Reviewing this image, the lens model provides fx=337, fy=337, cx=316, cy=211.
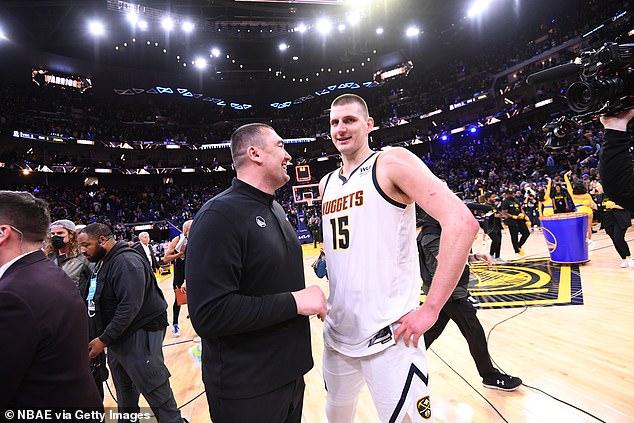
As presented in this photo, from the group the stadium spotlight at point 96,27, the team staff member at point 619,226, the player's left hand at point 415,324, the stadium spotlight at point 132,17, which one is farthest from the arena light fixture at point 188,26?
the player's left hand at point 415,324

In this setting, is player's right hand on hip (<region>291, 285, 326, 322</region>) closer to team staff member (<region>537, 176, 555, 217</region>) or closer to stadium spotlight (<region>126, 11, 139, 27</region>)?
team staff member (<region>537, 176, 555, 217</region>)

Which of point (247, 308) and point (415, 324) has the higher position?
point (247, 308)

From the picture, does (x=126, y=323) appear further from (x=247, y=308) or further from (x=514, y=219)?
(x=514, y=219)

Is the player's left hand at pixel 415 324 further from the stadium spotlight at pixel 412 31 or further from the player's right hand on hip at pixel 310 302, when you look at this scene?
the stadium spotlight at pixel 412 31

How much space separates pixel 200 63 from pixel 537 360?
32.0 m

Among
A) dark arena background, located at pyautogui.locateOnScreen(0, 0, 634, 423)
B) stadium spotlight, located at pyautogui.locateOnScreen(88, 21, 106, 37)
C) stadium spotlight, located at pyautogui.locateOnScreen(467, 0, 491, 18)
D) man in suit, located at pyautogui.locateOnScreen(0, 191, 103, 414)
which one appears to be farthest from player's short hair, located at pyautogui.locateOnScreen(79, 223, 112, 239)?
stadium spotlight, located at pyautogui.locateOnScreen(467, 0, 491, 18)

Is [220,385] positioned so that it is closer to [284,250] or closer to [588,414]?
[284,250]

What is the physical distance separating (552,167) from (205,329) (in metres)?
24.4

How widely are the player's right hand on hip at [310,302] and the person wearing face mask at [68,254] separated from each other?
248cm

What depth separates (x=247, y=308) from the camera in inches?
49.0

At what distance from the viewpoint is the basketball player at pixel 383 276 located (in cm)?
144

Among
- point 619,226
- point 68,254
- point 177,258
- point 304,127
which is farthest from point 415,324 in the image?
point 304,127

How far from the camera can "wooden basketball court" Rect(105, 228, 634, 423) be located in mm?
2633

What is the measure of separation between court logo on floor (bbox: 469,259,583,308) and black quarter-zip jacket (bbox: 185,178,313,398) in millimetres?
4726
